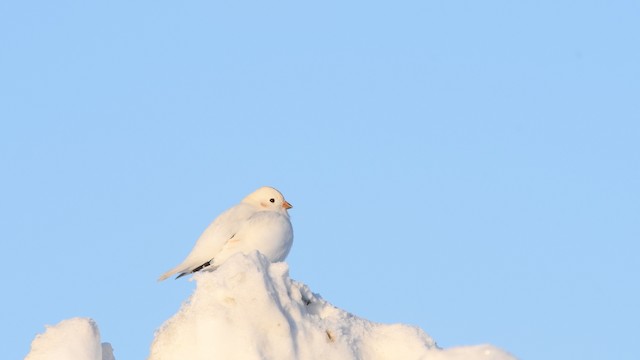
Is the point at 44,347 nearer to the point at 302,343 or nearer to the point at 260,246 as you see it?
the point at 302,343

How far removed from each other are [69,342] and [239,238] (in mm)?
7673

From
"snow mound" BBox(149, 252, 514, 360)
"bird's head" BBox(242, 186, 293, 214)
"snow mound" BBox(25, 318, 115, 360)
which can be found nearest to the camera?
"snow mound" BBox(149, 252, 514, 360)

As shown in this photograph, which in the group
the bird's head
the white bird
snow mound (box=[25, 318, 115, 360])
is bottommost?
snow mound (box=[25, 318, 115, 360])

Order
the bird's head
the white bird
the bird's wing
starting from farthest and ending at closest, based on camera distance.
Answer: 1. the bird's head
2. the bird's wing
3. the white bird

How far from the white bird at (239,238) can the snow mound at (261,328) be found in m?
6.77

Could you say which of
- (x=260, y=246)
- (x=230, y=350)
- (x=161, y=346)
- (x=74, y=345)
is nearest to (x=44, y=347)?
(x=74, y=345)

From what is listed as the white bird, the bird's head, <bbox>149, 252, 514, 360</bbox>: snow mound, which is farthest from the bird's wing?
<bbox>149, 252, 514, 360</bbox>: snow mound

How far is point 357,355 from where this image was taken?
8555 millimetres

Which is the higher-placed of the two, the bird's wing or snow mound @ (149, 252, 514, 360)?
the bird's wing

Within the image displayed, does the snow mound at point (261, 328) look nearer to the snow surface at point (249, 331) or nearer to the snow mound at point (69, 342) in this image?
the snow surface at point (249, 331)

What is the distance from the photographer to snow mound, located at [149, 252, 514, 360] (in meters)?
8.16

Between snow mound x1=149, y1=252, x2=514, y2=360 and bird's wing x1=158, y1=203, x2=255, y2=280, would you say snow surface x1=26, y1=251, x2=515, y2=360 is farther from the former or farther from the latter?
bird's wing x1=158, y1=203, x2=255, y2=280

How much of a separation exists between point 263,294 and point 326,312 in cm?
77

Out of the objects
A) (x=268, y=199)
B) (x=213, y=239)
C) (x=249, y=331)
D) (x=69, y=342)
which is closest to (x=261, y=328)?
(x=249, y=331)
